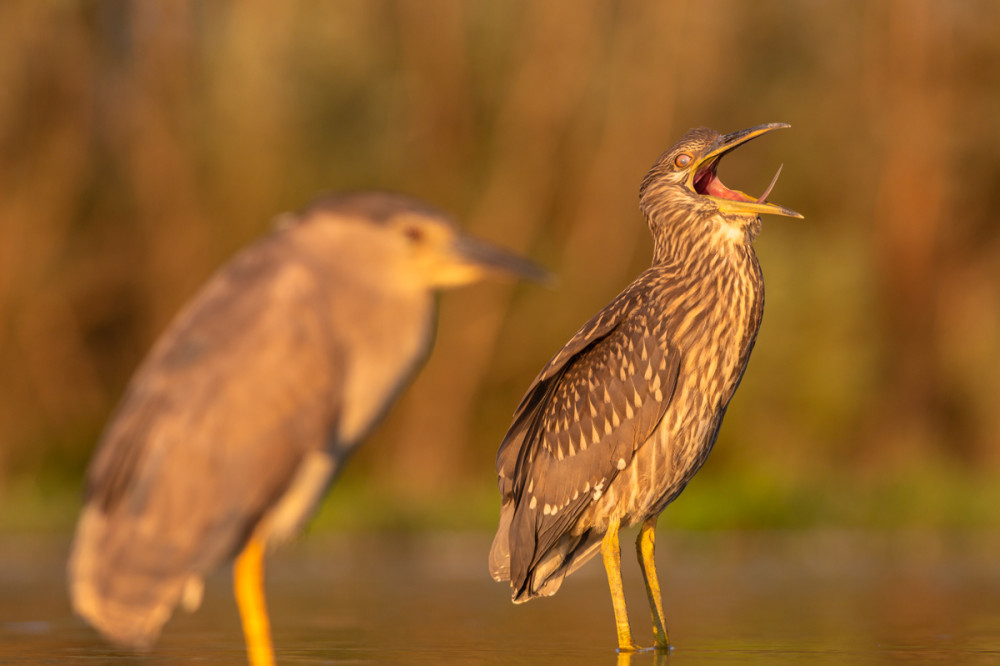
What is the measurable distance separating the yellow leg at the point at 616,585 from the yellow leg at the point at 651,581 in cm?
11

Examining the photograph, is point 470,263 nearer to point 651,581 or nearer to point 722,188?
point 651,581

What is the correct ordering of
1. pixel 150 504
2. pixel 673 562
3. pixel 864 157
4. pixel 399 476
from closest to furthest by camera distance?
pixel 150 504
pixel 673 562
pixel 399 476
pixel 864 157

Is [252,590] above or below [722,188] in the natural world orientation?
below

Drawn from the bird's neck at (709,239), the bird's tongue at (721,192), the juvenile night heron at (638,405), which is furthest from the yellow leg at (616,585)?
the bird's tongue at (721,192)

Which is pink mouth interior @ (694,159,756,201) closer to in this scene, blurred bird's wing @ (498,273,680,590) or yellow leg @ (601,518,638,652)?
blurred bird's wing @ (498,273,680,590)

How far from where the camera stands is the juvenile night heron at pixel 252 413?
4586 millimetres

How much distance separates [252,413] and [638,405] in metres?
2.60

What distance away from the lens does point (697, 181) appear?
25.3ft

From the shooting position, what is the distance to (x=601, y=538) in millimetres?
7254

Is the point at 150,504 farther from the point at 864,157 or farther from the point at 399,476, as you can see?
the point at 864,157

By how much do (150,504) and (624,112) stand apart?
12.5 metres

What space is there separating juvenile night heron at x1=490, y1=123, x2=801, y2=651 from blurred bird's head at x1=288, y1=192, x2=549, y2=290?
2258 mm

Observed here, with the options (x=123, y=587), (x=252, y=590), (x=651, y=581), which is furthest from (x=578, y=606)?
(x=123, y=587)

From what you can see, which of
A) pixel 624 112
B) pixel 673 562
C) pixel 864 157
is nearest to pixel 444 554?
pixel 673 562
